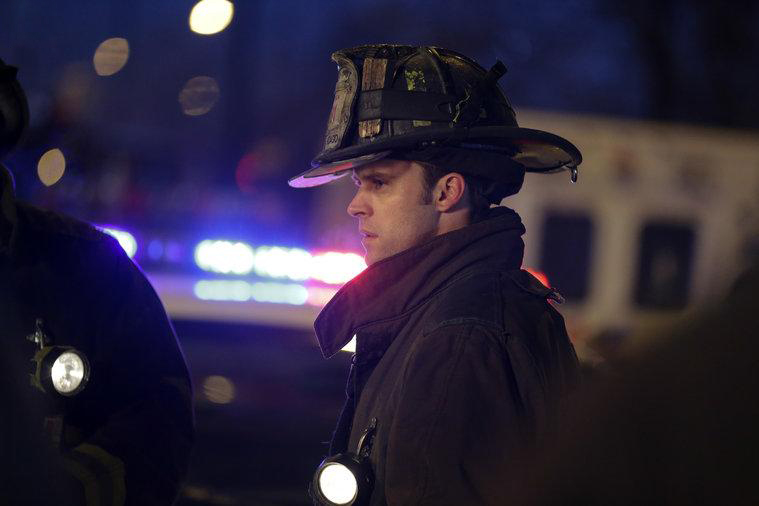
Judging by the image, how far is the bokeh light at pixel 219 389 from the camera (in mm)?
5652

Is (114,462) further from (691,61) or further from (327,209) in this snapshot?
(691,61)

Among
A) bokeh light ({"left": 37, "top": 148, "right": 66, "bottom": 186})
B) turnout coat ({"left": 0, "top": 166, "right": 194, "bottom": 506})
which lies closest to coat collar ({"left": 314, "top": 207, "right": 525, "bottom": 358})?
turnout coat ({"left": 0, "top": 166, "right": 194, "bottom": 506})

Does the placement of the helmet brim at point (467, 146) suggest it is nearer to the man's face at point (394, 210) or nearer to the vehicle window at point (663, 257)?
the man's face at point (394, 210)

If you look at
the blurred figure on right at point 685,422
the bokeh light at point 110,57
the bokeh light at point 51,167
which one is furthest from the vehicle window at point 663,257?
the blurred figure on right at point 685,422

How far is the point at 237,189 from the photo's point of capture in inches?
940

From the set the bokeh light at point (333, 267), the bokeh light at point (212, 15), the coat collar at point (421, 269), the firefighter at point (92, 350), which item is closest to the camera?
the coat collar at point (421, 269)

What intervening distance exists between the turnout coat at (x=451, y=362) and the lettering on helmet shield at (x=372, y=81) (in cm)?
32

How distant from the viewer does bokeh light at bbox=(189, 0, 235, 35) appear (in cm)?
971

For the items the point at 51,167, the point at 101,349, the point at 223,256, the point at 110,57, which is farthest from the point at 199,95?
the point at 101,349

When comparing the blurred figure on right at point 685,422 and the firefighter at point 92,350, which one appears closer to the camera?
the blurred figure on right at point 685,422

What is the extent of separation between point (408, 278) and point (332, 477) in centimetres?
51

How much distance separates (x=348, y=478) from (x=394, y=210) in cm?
70

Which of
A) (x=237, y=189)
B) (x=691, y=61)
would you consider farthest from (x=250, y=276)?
(x=691, y=61)

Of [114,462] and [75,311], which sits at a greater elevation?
[75,311]
